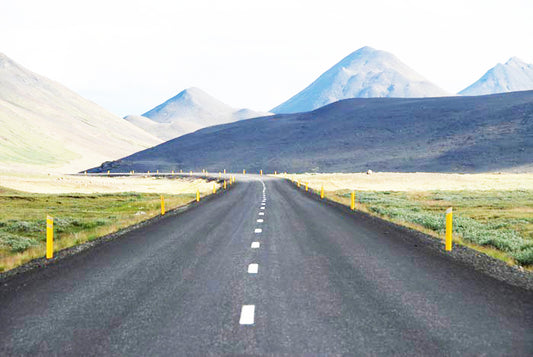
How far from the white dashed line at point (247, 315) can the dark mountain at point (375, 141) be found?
101 m

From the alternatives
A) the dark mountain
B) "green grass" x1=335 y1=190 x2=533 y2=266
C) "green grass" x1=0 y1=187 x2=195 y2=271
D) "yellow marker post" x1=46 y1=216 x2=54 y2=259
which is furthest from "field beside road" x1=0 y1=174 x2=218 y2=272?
the dark mountain

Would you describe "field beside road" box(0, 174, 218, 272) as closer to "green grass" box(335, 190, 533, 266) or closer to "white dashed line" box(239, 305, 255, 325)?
"white dashed line" box(239, 305, 255, 325)

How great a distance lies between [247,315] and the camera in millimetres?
6762

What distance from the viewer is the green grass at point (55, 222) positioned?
51.0 ft

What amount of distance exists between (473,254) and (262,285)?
20.8ft

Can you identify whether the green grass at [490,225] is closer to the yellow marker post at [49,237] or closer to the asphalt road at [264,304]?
the asphalt road at [264,304]

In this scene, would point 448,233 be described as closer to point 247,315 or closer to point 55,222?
point 247,315

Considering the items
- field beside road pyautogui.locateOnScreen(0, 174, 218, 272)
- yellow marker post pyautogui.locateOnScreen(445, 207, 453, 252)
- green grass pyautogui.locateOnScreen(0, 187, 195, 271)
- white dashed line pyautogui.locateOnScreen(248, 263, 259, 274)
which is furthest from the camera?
field beside road pyautogui.locateOnScreen(0, 174, 218, 272)

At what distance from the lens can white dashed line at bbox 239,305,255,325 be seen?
6.48m

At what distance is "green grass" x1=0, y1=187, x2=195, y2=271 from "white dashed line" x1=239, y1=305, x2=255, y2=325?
7014 mm

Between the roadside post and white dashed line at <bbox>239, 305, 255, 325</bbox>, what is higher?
the roadside post

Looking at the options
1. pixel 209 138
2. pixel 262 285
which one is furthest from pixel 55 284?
pixel 209 138

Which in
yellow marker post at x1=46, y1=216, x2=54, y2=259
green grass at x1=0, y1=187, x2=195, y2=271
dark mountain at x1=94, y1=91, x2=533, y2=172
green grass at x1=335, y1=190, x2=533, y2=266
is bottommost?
green grass at x1=0, y1=187, x2=195, y2=271

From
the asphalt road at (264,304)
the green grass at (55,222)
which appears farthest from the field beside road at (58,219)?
the asphalt road at (264,304)
